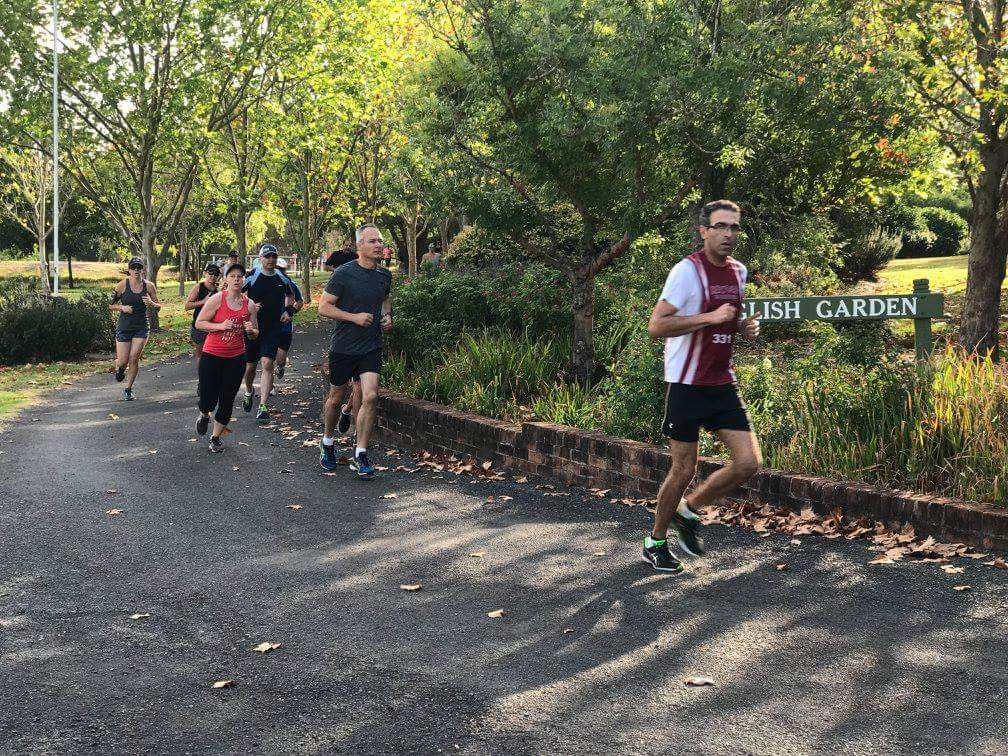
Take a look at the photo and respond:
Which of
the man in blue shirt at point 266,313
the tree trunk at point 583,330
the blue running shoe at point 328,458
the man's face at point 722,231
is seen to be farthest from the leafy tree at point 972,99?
the man's face at point 722,231

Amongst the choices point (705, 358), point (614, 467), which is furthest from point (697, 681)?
point (614, 467)

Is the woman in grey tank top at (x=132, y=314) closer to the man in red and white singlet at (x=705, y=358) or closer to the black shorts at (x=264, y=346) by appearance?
→ the black shorts at (x=264, y=346)

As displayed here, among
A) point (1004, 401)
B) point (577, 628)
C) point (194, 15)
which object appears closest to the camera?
point (577, 628)

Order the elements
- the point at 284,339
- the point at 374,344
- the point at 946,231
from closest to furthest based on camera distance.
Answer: the point at 374,344 → the point at 284,339 → the point at 946,231

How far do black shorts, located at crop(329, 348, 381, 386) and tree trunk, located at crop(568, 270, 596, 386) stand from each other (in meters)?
2.90

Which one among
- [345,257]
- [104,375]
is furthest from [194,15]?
[345,257]

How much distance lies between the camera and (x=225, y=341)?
11859 millimetres

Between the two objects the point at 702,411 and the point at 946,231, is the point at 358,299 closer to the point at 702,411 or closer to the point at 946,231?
the point at 702,411

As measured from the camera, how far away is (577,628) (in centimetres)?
552

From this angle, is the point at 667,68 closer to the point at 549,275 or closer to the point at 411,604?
the point at 549,275

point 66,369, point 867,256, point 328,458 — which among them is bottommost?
point 66,369

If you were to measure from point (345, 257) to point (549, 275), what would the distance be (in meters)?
2.65

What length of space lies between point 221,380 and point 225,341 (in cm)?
42

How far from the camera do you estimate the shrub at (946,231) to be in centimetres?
3497
